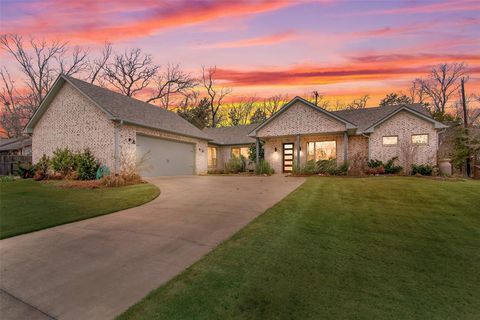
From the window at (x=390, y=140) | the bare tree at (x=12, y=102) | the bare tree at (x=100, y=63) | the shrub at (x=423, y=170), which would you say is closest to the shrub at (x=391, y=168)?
the shrub at (x=423, y=170)

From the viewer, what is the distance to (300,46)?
11961mm

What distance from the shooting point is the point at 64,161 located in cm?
1386

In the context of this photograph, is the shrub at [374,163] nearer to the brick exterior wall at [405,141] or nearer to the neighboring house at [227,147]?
the brick exterior wall at [405,141]

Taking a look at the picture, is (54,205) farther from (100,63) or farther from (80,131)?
(100,63)

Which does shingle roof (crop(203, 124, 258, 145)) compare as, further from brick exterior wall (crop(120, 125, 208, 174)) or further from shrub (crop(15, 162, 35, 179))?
shrub (crop(15, 162, 35, 179))

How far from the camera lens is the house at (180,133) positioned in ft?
44.8

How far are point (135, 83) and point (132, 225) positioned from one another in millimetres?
32408

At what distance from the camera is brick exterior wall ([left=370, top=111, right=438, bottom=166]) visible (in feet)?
49.3

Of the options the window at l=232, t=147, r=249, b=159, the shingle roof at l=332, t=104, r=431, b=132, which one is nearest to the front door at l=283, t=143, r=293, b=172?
the shingle roof at l=332, t=104, r=431, b=132

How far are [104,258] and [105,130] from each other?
11651 millimetres

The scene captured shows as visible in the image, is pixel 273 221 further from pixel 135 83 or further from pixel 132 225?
pixel 135 83

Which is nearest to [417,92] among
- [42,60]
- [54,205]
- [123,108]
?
[123,108]

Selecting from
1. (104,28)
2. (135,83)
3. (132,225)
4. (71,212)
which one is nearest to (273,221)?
(132,225)

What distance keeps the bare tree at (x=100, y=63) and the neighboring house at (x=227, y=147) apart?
61.2 feet
